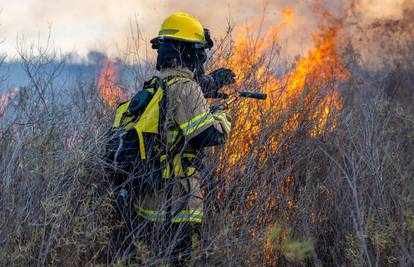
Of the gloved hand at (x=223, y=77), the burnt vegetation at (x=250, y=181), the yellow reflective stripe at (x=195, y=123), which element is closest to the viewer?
the burnt vegetation at (x=250, y=181)

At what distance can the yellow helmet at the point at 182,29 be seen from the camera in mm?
3637

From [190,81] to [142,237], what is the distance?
109cm

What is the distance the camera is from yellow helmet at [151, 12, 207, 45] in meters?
3.64

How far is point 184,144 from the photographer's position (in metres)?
3.48

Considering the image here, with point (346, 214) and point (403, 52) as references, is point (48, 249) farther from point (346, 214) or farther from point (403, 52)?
point (403, 52)

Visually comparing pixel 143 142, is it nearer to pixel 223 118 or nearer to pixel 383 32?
pixel 223 118

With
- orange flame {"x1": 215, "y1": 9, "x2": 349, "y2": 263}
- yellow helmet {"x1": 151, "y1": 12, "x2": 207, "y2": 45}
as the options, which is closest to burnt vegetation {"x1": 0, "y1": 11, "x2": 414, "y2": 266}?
orange flame {"x1": 215, "y1": 9, "x2": 349, "y2": 263}

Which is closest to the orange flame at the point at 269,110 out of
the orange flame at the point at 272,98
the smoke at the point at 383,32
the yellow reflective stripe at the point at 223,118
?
the orange flame at the point at 272,98

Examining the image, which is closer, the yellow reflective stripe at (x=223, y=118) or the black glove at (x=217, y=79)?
the yellow reflective stripe at (x=223, y=118)

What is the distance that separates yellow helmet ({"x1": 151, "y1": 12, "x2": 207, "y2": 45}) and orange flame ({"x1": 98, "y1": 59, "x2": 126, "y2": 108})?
6.14 feet

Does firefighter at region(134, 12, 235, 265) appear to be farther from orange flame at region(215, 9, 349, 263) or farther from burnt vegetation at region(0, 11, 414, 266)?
orange flame at region(215, 9, 349, 263)

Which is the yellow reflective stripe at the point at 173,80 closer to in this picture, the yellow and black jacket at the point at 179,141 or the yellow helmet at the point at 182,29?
the yellow and black jacket at the point at 179,141

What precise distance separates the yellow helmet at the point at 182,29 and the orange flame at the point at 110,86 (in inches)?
73.6

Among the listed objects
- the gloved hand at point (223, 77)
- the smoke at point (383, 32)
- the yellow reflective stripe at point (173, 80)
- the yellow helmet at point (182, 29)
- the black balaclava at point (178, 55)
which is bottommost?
the smoke at point (383, 32)
